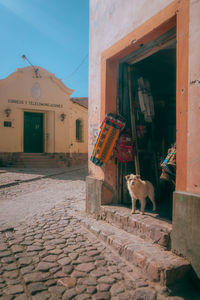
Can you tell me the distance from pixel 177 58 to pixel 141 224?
2.37 m

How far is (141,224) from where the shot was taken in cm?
342

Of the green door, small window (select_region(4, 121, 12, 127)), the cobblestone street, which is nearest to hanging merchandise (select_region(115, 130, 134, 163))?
the cobblestone street

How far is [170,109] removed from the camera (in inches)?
221

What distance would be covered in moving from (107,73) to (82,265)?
11.5ft

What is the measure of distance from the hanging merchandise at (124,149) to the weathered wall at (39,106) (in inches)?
496

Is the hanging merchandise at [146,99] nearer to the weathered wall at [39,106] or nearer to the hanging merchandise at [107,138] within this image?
the hanging merchandise at [107,138]

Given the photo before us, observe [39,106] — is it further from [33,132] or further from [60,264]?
[60,264]

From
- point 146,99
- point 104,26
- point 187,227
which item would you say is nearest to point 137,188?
point 187,227

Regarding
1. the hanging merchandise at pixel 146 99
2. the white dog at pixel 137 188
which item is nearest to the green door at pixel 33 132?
the hanging merchandise at pixel 146 99

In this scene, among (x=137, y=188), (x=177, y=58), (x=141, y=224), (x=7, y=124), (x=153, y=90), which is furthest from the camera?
(x=7, y=124)

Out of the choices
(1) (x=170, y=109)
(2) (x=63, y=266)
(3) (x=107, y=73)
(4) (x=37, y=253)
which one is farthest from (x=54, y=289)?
(1) (x=170, y=109)

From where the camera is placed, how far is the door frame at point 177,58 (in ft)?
9.21

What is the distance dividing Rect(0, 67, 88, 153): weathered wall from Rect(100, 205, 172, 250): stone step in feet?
42.0

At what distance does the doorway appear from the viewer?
4691 mm
